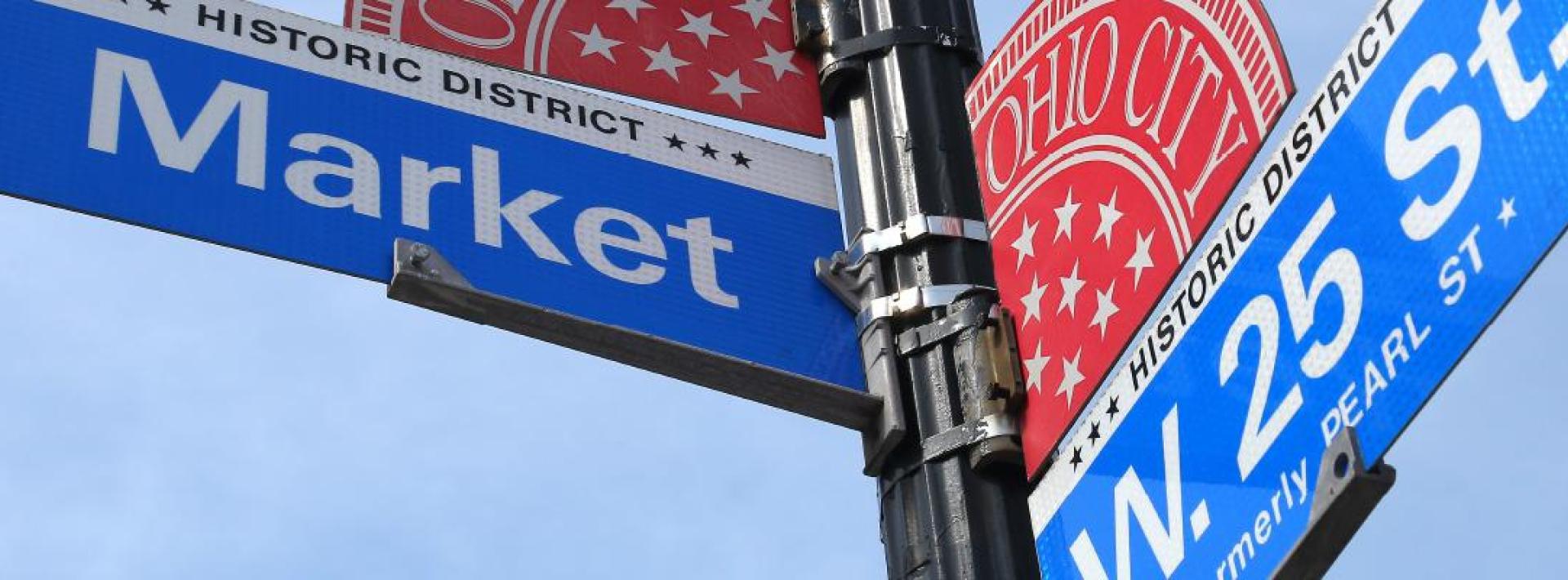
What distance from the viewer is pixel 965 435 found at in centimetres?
375

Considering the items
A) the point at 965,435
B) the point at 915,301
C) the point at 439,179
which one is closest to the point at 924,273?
the point at 915,301

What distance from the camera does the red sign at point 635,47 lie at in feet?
14.9

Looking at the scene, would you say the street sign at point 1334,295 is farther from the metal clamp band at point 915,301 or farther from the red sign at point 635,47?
the red sign at point 635,47

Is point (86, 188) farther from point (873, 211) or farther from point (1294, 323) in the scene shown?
point (1294, 323)

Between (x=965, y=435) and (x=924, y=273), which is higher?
(x=924, y=273)

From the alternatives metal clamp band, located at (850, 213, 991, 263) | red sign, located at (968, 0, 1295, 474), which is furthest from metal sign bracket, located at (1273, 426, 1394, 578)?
metal clamp band, located at (850, 213, 991, 263)

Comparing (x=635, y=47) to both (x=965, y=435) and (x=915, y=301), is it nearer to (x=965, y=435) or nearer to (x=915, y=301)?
(x=915, y=301)

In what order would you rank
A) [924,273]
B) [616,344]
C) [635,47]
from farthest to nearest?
[635,47] < [924,273] < [616,344]

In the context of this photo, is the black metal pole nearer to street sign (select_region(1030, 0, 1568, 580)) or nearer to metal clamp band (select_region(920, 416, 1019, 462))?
metal clamp band (select_region(920, 416, 1019, 462))

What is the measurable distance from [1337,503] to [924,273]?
1.43 m

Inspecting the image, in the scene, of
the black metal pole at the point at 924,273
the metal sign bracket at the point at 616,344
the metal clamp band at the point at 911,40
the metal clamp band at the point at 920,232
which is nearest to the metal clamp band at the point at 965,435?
the black metal pole at the point at 924,273

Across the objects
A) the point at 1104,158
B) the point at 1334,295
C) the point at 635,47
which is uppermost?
the point at 635,47

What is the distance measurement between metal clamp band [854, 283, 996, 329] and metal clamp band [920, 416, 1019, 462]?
280 millimetres

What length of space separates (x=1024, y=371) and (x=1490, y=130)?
128 cm
